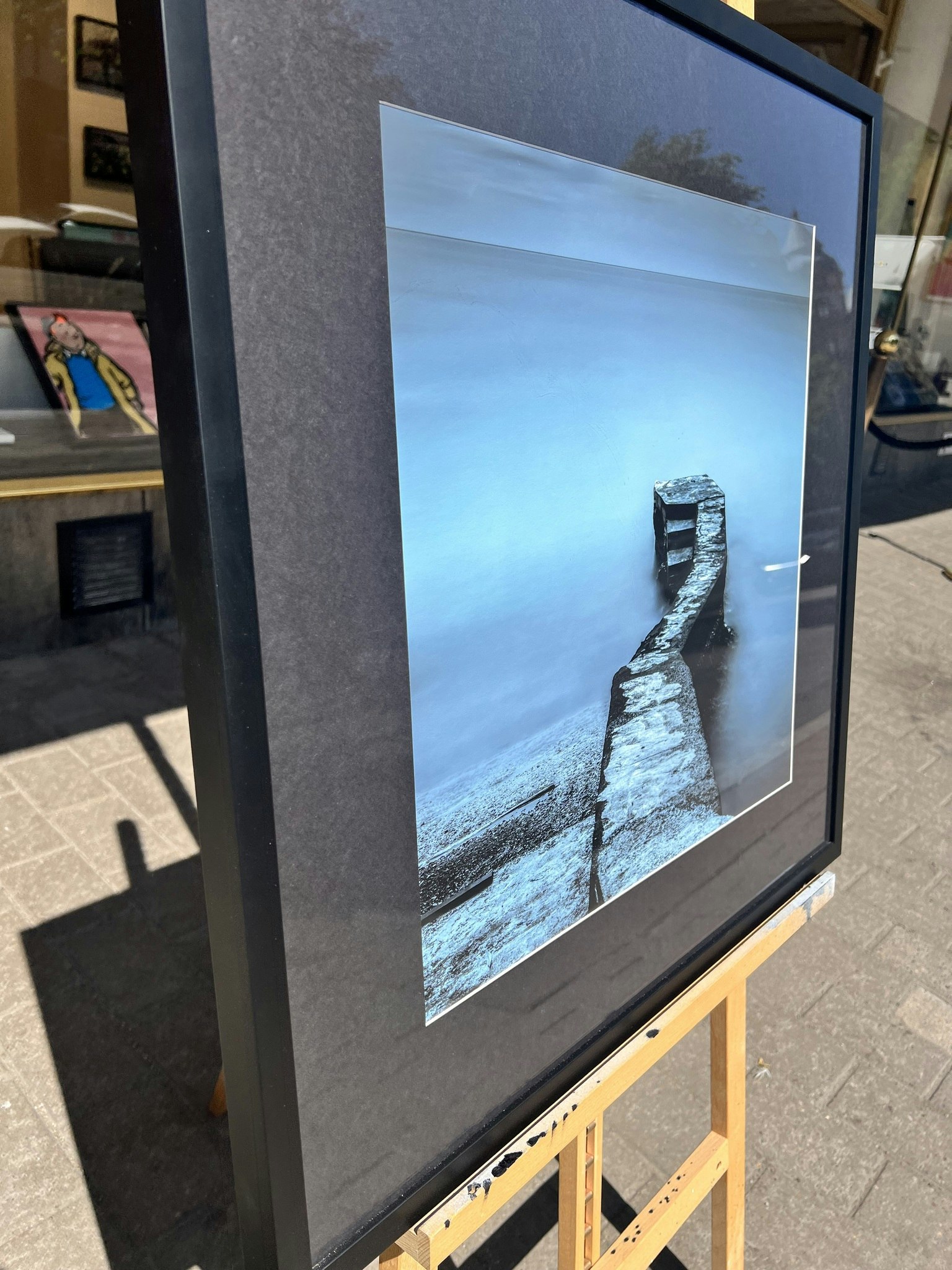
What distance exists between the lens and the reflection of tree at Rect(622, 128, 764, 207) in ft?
2.38

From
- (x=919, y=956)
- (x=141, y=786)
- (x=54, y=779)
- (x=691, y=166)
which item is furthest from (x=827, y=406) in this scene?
(x=54, y=779)

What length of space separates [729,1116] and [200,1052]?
110 cm

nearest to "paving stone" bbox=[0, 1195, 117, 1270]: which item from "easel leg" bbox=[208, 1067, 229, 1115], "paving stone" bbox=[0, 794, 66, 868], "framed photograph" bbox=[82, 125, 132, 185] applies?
"easel leg" bbox=[208, 1067, 229, 1115]

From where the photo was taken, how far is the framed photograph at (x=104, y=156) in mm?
3057

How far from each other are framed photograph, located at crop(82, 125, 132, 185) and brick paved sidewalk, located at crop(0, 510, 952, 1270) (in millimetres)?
1886

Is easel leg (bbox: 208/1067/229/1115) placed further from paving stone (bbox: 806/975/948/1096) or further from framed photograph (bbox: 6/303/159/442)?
framed photograph (bbox: 6/303/159/442)

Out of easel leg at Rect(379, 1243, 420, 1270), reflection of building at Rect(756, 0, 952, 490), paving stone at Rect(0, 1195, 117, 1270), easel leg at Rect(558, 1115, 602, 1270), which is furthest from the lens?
reflection of building at Rect(756, 0, 952, 490)

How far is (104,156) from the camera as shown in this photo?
122 inches

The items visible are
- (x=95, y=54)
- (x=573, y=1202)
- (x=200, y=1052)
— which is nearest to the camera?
(x=573, y=1202)

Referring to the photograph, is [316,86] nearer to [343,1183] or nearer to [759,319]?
[759,319]

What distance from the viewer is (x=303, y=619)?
1.83ft

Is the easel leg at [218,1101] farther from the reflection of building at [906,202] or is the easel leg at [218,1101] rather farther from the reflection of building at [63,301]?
the reflection of building at [906,202]

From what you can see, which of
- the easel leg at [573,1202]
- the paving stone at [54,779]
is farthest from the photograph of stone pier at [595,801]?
the paving stone at [54,779]

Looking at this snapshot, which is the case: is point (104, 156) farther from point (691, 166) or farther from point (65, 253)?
point (691, 166)
